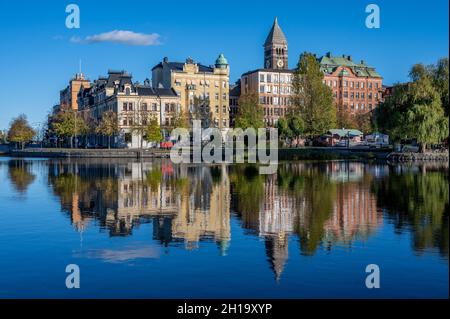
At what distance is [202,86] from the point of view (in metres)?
121

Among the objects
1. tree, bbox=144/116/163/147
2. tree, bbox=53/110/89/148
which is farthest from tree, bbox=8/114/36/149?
tree, bbox=144/116/163/147

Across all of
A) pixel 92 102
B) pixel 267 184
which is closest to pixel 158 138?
pixel 92 102

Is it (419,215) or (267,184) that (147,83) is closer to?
(267,184)

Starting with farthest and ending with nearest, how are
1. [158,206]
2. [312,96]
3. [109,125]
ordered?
[109,125], [312,96], [158,206]

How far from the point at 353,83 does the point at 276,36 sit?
2241 cm

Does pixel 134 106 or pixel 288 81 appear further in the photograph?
pixel 288 81

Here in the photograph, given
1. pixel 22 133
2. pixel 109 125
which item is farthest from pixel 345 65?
pixel 22 133

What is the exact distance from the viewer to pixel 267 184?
41.3 m

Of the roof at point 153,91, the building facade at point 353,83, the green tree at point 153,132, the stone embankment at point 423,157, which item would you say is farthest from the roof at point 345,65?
the stone embankment at point 423,157

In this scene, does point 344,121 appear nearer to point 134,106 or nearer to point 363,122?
point 363,122
